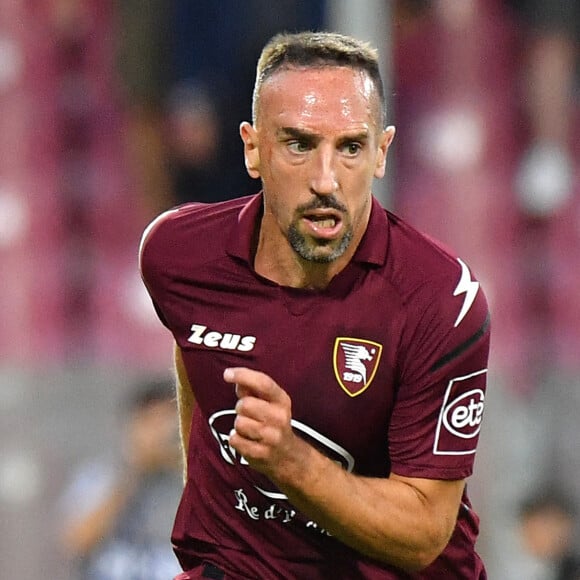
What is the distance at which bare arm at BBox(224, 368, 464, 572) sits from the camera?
2213 millimetres

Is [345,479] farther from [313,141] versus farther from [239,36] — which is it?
[239,36]

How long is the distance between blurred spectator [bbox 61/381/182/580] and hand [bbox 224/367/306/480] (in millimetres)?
2570

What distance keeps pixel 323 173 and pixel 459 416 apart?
1.74 ft

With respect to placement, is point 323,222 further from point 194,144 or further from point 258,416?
point 194,144

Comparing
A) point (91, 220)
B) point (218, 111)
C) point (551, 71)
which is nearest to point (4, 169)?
point (91, 220)

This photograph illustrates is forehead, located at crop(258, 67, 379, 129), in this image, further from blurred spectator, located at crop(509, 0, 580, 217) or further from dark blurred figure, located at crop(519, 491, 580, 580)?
blurred spectator, located at crop(509, 0, 580, 217)

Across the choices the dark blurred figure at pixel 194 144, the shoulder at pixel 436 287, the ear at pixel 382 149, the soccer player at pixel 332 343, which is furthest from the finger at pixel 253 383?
the dark blurred figure at pixel 194 144

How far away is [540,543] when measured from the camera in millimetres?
4793

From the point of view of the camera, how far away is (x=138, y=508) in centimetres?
482

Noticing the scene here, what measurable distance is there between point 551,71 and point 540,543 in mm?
1768

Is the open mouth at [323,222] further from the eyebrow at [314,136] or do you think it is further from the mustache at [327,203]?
the eyebrow at [314,136]

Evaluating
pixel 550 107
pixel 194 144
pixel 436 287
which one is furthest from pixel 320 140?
pixel 550 107

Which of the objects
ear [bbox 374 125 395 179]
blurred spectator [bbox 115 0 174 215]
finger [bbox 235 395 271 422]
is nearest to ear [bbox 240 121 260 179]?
ear [bbox 374 125 395 179]

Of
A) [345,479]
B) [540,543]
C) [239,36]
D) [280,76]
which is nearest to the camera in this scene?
[345,479]
